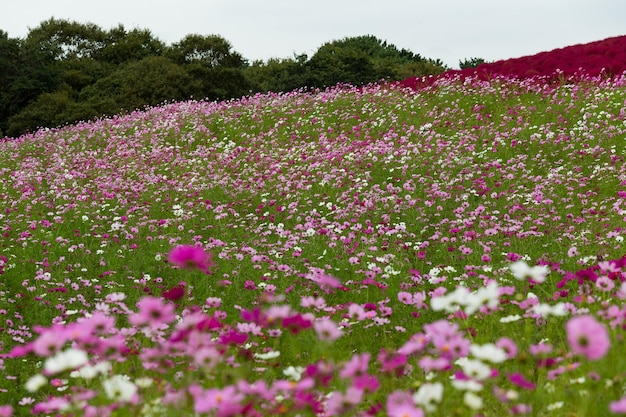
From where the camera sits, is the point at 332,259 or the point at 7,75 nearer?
the point at 332,259

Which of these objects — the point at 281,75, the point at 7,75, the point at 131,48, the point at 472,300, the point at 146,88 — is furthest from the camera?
A: the point at 131,48

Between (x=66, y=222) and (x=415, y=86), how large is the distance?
10228 millimetres

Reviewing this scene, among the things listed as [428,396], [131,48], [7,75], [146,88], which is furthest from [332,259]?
[131,48]

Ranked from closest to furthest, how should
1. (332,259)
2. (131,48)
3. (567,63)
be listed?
(332,259) → (567,63) → (131,48)

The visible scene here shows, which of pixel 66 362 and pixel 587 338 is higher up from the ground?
pixel 66 362

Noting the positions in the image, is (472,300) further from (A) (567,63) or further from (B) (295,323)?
(A) (567,63)

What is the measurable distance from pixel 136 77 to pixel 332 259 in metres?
18.1

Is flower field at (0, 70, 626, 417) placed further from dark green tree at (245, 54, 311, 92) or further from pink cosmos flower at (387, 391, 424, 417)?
dark green tree at (245, 54, 311, 92)

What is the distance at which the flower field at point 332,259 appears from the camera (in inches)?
85.0

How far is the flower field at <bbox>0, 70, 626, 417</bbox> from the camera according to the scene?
2.16 metres

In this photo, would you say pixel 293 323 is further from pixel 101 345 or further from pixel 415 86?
pixel 415 86

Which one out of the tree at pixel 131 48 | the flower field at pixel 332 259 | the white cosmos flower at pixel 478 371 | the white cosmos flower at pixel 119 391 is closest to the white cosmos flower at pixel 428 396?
the flower field at pixel 332 259

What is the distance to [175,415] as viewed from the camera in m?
2.06

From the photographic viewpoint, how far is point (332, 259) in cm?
629
